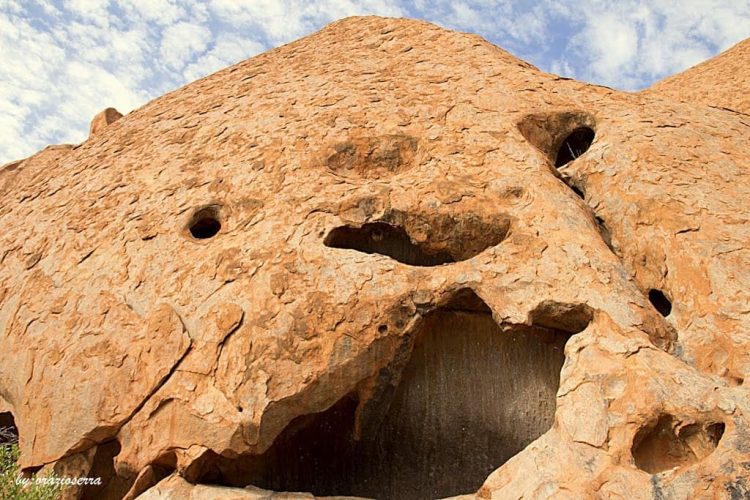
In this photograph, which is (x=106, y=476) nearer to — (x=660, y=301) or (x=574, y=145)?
(x=660, y=301)

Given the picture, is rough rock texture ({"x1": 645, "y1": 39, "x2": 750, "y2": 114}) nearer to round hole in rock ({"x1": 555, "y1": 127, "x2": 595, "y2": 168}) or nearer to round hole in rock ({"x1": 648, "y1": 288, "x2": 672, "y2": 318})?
round hole in rock ({"x1": 555, "y1": 127, "x2": 595, "y2": 168})

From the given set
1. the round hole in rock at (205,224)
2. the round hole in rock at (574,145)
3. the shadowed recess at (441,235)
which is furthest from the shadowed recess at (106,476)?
the round hole in rock at (574,145)

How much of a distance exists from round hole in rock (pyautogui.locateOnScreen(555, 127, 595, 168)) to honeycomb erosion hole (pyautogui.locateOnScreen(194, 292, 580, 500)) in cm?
199

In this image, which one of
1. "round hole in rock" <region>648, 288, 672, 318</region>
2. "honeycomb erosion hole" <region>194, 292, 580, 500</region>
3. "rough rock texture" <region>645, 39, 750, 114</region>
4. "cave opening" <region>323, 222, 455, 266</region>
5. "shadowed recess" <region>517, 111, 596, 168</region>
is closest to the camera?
"honeycomb erosion hole" <region>194, 292, 580, 500</region>

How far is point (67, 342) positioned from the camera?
4.46 m

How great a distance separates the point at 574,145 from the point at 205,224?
3.10 m

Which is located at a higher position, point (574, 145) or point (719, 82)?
A: point (719, 82)

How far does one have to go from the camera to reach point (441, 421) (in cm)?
446

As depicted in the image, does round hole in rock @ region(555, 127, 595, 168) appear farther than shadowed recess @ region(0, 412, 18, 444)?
Yes

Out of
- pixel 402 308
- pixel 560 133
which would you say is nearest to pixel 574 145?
pixel 560 133

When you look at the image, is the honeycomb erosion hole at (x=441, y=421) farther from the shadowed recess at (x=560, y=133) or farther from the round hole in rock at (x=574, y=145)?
the round hole in rock at (x=574, y=145)

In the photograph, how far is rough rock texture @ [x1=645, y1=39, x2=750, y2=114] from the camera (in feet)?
31.1

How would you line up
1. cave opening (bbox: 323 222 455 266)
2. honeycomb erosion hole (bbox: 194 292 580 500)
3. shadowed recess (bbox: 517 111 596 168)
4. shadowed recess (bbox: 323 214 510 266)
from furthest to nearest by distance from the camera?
shadowed recess (bbox: 517 111 596 168) → cave opening (bbox: 323 222 455 266) → shadowed recess (bbox: 323 214 510 266) → honeycomb erosion hole (bbox: 194 292 580 500)

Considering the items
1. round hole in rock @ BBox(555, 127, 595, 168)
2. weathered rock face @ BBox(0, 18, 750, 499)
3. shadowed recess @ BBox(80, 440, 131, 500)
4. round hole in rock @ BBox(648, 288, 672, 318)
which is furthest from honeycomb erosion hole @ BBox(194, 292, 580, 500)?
round hole in rock @ BBox(555, 127, 595, 168)
